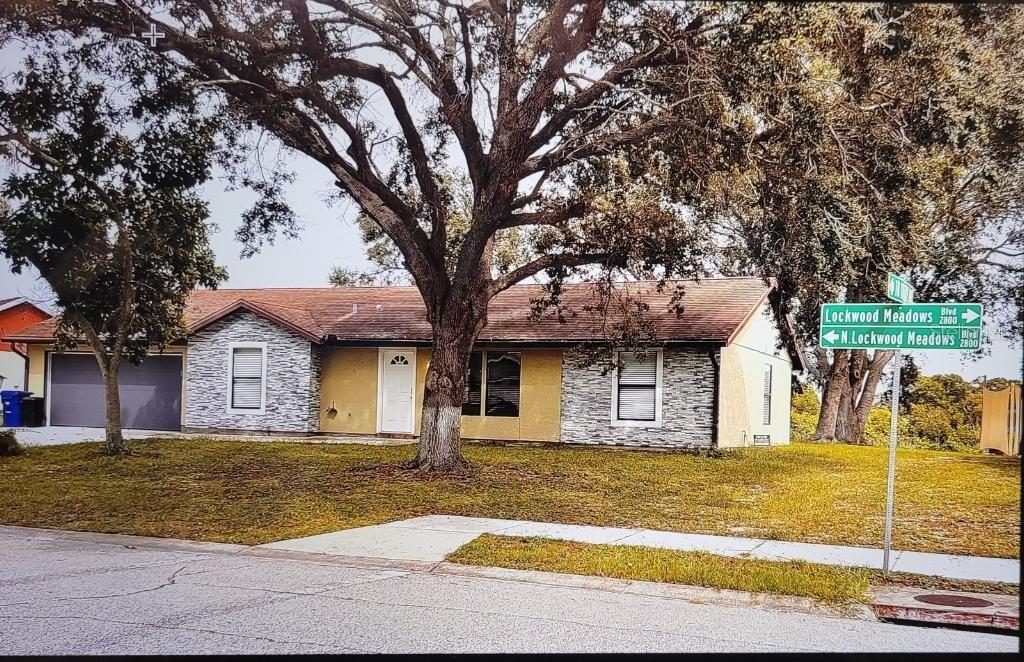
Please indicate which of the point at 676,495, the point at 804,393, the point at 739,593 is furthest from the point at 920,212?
the point at 804,393

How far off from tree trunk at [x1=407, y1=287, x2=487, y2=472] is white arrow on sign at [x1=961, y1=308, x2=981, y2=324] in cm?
831

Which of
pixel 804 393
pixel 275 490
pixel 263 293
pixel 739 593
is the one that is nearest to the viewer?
pixel 739 593

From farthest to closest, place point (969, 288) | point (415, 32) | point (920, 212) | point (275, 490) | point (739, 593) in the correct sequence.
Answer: point (415, 32)
point (275, 490)
point (920, 212)
point (969, 288)
point (739, 593)

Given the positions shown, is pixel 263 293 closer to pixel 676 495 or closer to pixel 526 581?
pixel 676 495

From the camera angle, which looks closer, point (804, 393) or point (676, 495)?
point (676, 495)

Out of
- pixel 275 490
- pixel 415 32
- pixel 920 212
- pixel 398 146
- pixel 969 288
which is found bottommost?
pixel 275 490

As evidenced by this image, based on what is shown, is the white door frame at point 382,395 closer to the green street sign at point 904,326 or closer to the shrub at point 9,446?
the shrub at point 9,446

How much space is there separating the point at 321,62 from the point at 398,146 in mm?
2183

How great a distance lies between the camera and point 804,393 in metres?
25.6

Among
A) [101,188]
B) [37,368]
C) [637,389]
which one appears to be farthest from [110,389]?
[637,389]

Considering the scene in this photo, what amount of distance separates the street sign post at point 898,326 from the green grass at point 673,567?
A: 0.64 meters

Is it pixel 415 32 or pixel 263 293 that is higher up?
pixel 415 32

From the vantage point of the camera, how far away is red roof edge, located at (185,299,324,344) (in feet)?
54.9

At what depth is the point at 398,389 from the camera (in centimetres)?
2019
